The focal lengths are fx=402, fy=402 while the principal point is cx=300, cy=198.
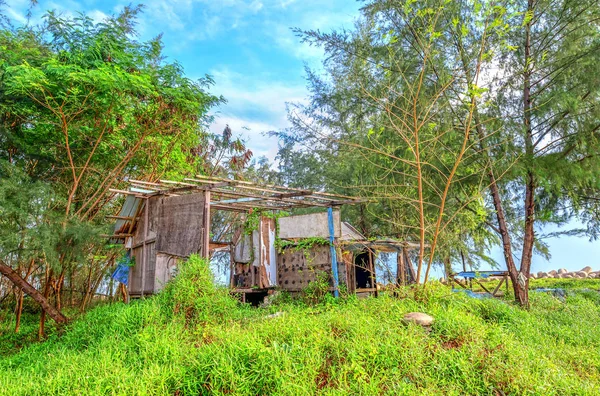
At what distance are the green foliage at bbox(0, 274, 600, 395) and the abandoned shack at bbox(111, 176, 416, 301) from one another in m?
1.64

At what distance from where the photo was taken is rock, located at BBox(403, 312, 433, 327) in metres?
4.54

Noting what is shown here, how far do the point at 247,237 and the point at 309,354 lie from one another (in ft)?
18.6

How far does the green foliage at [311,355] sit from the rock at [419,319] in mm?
99

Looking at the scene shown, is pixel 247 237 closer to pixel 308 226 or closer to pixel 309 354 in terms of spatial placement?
pixel 308 226

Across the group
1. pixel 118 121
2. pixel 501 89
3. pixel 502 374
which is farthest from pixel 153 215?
pixel 501 89

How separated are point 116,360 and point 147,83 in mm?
4505

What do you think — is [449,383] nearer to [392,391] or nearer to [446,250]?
[392,391]

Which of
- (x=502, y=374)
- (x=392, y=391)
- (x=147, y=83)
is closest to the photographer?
(x=392, y=391)

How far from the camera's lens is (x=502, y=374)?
361 cm

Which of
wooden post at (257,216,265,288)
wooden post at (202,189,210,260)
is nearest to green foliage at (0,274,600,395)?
wooden post at (202,189,210,260)

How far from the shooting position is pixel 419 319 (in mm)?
4566

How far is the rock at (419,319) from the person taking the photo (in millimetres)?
4543

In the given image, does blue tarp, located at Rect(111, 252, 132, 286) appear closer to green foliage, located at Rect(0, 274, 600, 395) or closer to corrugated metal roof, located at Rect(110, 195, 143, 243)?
corrugated metal roof, located at Rect(110, 195, 143, 243)

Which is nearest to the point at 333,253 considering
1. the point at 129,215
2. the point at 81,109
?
the point at 129,215
